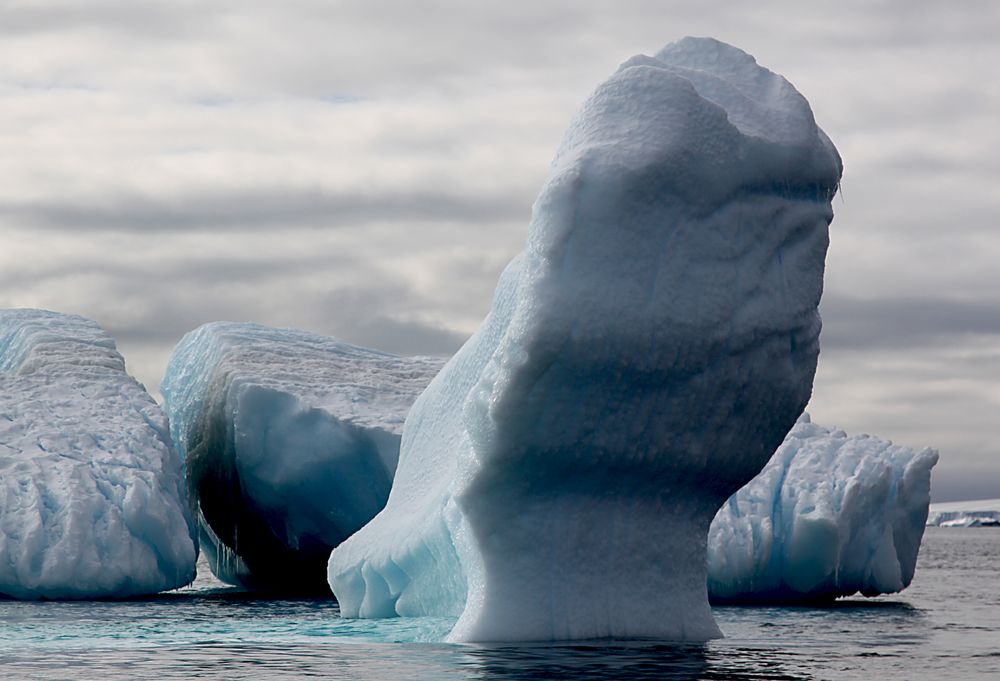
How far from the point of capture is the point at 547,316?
1186 centimetres

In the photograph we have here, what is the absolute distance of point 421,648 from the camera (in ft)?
40.2

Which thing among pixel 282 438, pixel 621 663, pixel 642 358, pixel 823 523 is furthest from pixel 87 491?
pixel 621 663

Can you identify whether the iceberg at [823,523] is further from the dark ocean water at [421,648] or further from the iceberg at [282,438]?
the iceberg at [282,438]

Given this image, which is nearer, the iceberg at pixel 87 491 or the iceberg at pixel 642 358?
the iceberg at pixel 642 358

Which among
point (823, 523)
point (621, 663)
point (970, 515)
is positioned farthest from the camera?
point (970, 515)

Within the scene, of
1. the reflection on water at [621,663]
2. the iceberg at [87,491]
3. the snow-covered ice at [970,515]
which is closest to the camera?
the reflection on water at [621,663]

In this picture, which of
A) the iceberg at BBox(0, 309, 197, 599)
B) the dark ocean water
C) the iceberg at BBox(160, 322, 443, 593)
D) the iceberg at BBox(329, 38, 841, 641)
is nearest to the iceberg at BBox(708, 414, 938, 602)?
the dark ocean water

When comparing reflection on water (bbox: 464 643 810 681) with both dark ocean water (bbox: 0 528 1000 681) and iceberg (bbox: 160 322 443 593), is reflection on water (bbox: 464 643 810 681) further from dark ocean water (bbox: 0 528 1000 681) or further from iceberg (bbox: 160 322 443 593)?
iceberg (bbox: 160 322 443 593)

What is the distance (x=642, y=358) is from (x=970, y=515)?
4779 inches

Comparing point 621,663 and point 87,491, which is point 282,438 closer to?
point 87,491

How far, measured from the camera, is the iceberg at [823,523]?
20.8m

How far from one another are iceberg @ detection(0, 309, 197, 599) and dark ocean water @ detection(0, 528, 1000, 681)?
78 centimetres

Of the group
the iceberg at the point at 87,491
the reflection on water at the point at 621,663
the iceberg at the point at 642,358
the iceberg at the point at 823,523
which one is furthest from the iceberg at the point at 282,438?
the reflection on water at the point at 621,663

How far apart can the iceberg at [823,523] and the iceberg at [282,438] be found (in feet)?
16.4
